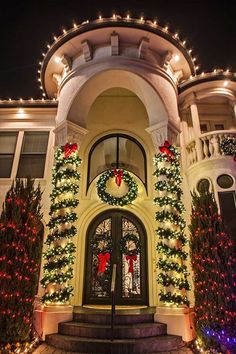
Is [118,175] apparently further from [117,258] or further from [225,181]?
[225,181]

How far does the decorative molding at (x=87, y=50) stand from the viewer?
27.2 ft

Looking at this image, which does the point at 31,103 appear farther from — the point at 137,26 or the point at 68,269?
the point at 68,269

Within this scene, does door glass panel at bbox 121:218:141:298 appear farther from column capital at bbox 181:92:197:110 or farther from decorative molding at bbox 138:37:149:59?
decorative molding at bbox 138:37:149:59

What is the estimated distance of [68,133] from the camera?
26.4 ft

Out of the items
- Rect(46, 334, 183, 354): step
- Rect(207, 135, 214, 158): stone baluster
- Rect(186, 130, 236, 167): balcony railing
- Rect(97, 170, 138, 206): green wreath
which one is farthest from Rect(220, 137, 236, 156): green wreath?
Rect(46, 334, 183, 354): step

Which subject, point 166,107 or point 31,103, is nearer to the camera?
point 166,107

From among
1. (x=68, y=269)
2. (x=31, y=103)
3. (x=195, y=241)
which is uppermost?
(x=31, y=103)

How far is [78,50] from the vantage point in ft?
28.5

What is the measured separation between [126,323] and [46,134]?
701 cm

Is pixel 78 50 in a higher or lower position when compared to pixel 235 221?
higher

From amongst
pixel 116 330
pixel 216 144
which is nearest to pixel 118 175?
pixel 216 144

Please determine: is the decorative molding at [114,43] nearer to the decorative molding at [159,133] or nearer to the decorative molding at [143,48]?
the decorative molding at [143,48]

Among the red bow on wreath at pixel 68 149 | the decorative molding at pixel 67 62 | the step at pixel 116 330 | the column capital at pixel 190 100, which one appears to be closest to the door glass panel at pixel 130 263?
the step at pixel 116 330

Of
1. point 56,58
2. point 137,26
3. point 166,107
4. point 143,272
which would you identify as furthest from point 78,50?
point 143,272
